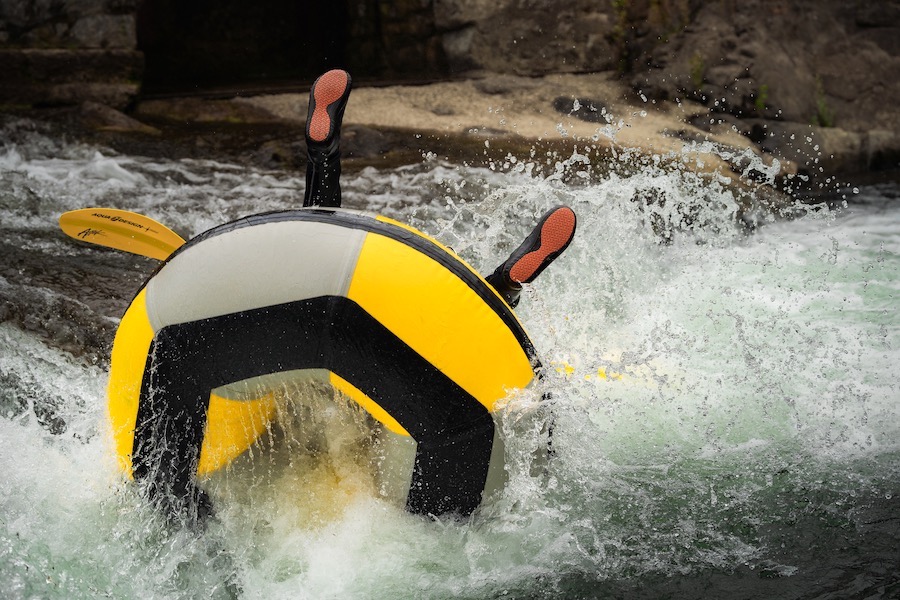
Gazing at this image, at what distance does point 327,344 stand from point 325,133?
0.63 meters

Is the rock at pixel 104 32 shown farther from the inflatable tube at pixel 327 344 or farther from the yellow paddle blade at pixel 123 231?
the inflatable tube at pixel 327 344

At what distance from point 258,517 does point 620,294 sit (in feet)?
5.71

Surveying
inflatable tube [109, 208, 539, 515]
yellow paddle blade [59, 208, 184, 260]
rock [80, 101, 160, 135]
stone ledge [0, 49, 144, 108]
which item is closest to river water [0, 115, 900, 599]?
inflatable tube [109, 208, 539, 515]

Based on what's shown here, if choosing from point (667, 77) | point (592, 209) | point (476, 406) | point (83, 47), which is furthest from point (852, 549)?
point (83, 47)

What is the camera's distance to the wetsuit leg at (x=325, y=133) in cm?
242

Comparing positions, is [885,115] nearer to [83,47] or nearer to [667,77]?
[667,77]

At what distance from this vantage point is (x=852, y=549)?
2334 mm

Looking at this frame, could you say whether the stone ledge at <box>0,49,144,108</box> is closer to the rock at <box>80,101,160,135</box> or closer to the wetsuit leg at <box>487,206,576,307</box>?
the rock at <box>80,101,160,135</box>

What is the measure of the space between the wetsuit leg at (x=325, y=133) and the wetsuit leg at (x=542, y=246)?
52 cm

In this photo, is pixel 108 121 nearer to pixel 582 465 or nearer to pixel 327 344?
pixel 327 344

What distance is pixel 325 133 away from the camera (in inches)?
95.6

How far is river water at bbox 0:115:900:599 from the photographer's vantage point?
2.25 meters

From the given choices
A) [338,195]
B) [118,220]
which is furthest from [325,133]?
[118,220]

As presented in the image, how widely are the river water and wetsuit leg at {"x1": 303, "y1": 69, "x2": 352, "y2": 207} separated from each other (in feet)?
1.99
